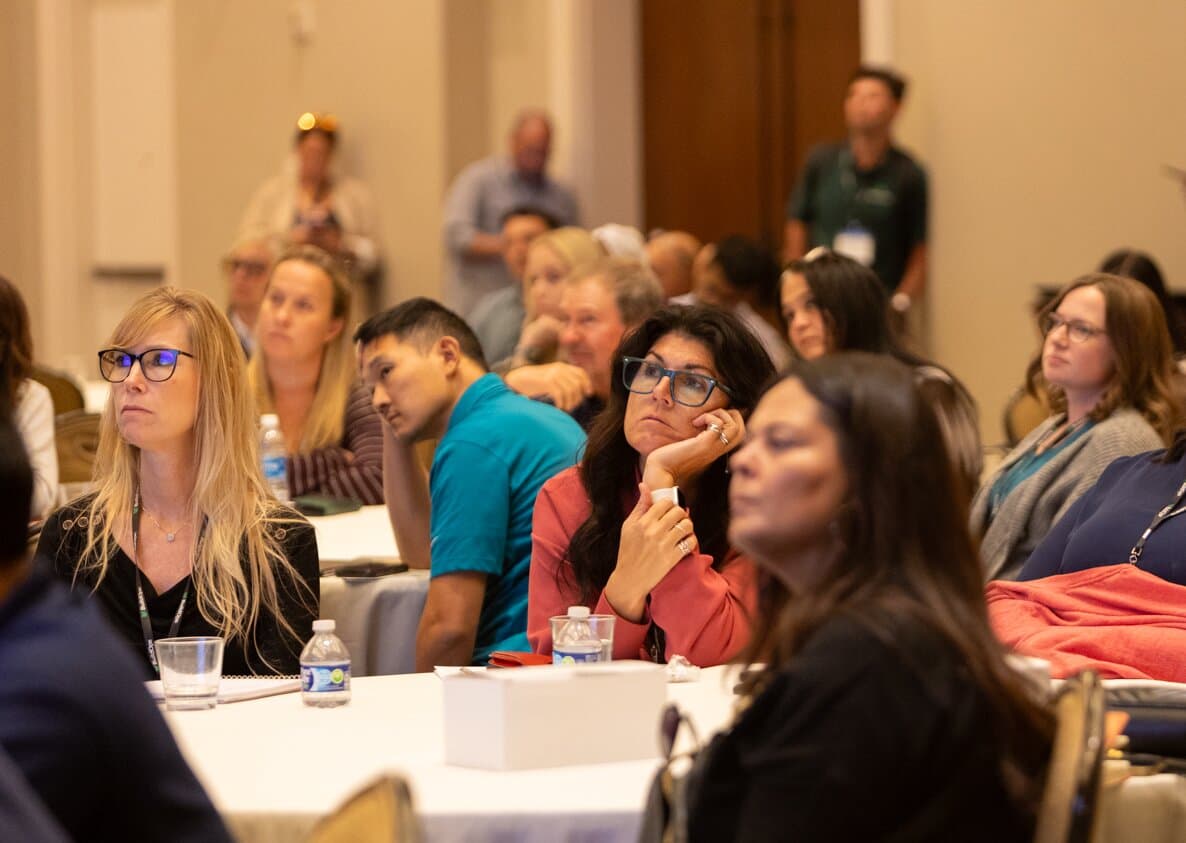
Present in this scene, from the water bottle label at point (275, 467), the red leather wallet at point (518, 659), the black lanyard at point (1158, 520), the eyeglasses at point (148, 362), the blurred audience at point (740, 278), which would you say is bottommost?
the red leather wallet at point (518, 659)

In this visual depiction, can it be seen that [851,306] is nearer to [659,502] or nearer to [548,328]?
[548,328]

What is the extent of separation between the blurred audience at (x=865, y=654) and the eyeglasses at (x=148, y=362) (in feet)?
5.37

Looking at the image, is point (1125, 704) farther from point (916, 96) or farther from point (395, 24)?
point (395, 24)

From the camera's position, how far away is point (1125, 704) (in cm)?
245

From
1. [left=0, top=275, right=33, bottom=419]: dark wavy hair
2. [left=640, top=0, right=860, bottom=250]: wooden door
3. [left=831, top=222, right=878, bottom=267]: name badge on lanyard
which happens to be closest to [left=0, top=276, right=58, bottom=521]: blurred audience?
[left=0, top=275, right=33, bottom=419]: dark wavy hair

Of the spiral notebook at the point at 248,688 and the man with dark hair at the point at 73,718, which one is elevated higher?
the man with dark hair at the point at 73,718

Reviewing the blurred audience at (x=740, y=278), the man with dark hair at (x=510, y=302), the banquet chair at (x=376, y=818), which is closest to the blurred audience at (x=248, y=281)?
the man with dark hair at (x=510, y=302)

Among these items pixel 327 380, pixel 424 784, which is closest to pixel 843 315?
pixel 327 380

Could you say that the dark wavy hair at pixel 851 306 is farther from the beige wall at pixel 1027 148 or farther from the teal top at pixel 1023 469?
the beige wall at pixel 1027 148

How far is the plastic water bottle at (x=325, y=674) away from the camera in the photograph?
2697mm

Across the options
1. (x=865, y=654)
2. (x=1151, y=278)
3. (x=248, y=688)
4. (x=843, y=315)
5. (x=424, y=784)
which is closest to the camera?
(x=865, y=654)

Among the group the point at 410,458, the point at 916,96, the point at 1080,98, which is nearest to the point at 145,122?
the point at 916,96

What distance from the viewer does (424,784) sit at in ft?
7.23

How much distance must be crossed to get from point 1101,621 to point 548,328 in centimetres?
309
